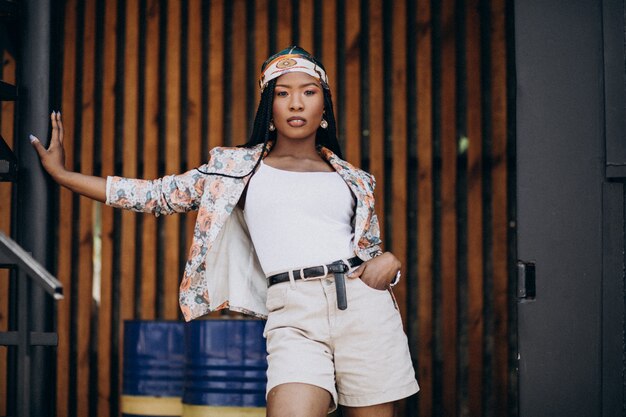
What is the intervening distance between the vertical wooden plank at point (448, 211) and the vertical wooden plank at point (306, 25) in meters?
0.76

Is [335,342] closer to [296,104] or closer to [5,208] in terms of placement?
[296,104]

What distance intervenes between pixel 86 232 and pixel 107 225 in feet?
0.43

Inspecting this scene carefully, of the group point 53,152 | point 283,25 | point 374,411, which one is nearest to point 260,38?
point 283,25

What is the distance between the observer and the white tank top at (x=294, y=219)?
296 cm

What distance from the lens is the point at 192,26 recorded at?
481 cm

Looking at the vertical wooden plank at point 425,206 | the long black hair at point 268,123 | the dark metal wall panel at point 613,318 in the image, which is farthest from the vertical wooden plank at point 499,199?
the long black hair at point 268,123

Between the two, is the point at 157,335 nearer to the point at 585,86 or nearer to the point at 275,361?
the point at 275,361

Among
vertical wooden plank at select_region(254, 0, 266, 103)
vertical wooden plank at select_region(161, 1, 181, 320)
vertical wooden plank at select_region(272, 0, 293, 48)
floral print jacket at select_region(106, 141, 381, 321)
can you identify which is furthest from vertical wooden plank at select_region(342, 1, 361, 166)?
floral print jacket at select_region(106, 141, 381, 321)

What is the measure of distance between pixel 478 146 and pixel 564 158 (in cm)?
147

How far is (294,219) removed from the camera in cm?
300

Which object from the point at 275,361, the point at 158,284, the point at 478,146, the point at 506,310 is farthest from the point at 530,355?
the point at 158,284

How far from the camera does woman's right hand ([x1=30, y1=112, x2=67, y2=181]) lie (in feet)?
8.95

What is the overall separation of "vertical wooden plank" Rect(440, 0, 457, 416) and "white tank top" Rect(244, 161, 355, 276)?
1.57 meters

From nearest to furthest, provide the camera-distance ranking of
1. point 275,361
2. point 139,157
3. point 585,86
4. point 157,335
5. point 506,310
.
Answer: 1. point 275,361
2. point 585,86
3. point 157,335
4. point 506,310
5. point 139,157
